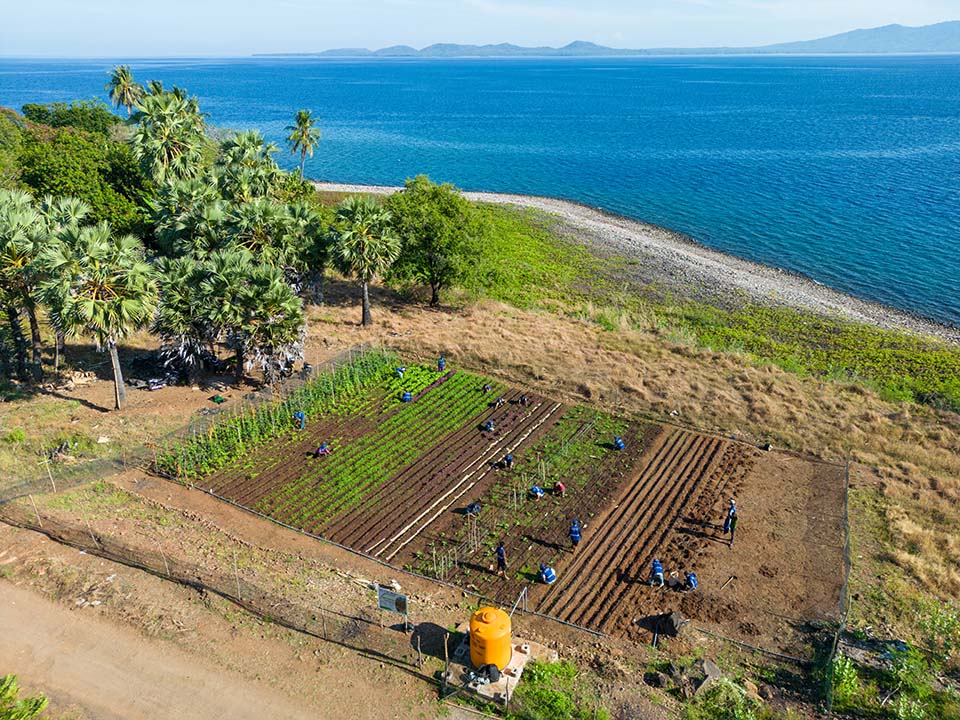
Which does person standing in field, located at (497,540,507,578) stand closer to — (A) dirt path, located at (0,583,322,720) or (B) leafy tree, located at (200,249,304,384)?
(A) dirt path, located at (0,583,322,720)

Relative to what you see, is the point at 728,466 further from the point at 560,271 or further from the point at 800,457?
the point at 560,271

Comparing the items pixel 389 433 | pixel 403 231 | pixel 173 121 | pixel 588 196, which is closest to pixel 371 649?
pixel 389 433

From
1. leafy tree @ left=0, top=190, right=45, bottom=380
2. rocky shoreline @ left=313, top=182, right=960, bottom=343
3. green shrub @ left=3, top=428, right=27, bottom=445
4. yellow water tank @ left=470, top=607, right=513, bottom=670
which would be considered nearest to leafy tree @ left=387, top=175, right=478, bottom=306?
rocky shoreline @ left=313, top=182, right=960, bottom=343

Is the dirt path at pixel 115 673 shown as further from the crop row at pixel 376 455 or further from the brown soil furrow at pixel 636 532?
the brown soil furrow at pixel 636 532

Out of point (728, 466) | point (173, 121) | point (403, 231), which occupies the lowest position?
point (728, 466)

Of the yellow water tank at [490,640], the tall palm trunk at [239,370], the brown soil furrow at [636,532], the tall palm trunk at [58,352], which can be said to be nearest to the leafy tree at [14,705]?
the yellow water tank at [490,640]

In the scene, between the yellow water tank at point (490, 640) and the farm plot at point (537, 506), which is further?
the farm plot at point (537, 506)
